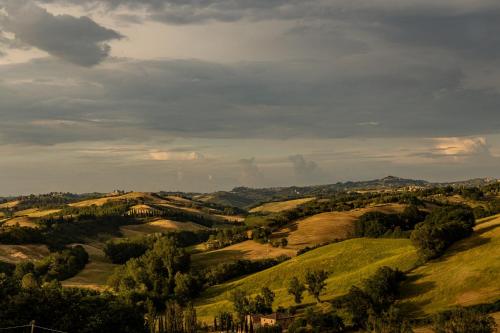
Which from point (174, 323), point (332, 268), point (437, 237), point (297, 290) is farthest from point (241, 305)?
point (437, 237)

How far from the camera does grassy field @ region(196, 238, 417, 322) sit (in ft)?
407

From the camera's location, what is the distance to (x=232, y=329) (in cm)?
10588

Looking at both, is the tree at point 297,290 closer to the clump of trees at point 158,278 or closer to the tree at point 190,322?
the tree at point 190,322

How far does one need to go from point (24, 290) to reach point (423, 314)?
67554mm

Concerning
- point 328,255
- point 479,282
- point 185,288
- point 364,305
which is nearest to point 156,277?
point 185,288

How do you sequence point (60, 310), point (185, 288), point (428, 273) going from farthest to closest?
1. point (185, 288)
2. point (428, 273)
3. point (60, 310)

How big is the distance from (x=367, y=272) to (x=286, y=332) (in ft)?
120

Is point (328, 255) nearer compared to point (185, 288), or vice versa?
point (185, 288)

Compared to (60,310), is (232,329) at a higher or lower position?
lower

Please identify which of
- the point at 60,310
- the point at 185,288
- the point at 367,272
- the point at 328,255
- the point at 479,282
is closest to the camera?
the point at 60,310

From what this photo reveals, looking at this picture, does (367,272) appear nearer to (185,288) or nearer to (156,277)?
(185,288)

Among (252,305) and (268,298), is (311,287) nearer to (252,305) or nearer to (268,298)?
(268,298)

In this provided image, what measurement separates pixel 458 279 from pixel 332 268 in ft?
150

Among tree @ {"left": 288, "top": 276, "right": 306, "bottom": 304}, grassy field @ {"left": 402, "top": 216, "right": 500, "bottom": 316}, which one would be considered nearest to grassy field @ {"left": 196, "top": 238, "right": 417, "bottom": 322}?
tree @ {"left": 288, "top": 276, "right": 306, "bottom": 304}
